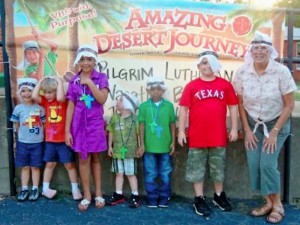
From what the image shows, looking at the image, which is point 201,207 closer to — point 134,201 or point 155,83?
point 134,201

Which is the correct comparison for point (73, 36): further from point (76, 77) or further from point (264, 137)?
point (264, 137)

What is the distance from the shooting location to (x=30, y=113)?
4371 mm

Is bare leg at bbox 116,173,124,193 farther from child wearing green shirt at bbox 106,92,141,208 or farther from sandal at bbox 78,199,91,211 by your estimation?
sandal at bbox 78,199,91,211

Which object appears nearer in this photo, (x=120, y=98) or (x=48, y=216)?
(x=48, y=216)

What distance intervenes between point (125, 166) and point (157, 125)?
552 millimetres

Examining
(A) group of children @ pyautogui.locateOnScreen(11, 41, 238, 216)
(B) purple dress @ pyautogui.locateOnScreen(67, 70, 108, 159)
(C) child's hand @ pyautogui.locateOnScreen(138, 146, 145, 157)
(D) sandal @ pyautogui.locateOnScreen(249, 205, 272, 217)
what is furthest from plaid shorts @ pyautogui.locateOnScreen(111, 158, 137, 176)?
(D) sandal @ pyautogui.locateOnScreen(249, 205, 272, 217)

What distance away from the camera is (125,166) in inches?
172

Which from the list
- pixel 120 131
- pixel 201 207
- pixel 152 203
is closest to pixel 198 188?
pixel 201 207

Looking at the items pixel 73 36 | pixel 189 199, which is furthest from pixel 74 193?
pixel 73 36

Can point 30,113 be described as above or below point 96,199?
above

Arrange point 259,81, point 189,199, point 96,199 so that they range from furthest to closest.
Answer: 1. point 189,199
2. point 96,199
3. point 259,81

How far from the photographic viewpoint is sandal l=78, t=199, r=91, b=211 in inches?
165

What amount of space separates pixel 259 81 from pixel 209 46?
2.67 feet

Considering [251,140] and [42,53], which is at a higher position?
[42,53]
